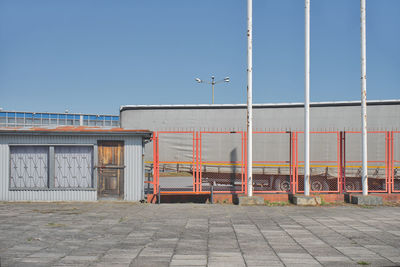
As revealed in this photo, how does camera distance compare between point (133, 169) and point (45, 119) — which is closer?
point (133, 169)

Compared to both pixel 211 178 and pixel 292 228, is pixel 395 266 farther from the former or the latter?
pixel 211 178

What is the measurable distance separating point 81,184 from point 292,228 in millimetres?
8210

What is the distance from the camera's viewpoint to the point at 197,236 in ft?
27.4

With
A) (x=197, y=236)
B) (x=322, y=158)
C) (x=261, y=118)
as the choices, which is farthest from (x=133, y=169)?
(x=322, y=158)

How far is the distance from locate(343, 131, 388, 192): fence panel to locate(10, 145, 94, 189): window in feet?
36.0

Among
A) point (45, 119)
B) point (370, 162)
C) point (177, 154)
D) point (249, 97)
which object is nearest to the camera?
point (249, 97)

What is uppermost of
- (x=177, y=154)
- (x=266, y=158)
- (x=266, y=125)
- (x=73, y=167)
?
(x=266, y=125)

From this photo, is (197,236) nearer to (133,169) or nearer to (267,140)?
(133,169)

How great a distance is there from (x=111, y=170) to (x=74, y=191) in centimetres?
158

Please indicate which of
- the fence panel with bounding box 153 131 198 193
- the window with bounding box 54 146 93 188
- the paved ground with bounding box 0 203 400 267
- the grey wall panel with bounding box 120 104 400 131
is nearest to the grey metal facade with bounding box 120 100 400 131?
the grey wall panel with bounding box 120 104 400 131

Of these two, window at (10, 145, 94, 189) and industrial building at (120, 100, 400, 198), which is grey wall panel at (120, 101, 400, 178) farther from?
window at (10, 145, 94, 189)

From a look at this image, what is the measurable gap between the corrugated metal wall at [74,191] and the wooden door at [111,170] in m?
0.18

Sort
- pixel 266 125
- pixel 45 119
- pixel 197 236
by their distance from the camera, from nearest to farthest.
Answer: pixel 197 236, pixel 266 125, pixel 45 119

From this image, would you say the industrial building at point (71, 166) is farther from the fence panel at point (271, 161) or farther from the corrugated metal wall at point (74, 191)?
the fence panel at point (271, 161)
